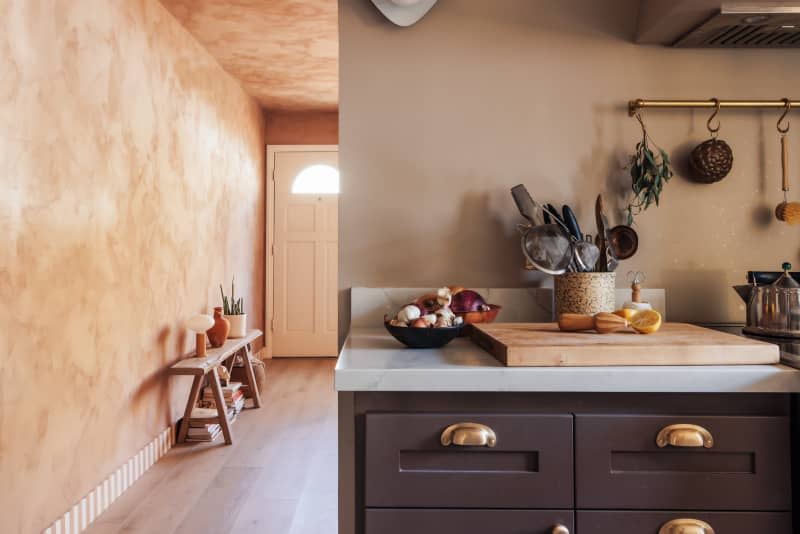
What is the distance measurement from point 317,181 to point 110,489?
4.10 meters

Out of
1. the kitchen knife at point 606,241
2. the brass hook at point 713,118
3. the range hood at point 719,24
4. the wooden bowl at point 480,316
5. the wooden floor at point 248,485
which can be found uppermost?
the range hood at point 719,24

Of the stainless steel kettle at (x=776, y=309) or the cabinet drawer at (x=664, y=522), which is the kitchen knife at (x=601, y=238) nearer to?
the stainless steel kettle at (x=776, y=309)

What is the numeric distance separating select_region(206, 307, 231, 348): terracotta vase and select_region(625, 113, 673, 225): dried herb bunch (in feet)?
9.18

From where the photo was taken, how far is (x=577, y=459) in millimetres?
1018

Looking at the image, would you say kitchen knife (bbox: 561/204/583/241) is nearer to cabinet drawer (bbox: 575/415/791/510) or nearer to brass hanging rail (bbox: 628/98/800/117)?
brass hanging rail (bbox: 628/98/800/117)

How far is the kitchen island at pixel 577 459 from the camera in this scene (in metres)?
1.01

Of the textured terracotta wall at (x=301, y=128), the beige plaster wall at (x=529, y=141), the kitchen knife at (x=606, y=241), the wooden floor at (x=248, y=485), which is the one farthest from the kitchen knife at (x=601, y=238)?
the textured terracotta wall at (x=301, y=128)

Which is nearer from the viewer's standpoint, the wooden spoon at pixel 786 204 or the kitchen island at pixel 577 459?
the kitchen island at pixel 577 459

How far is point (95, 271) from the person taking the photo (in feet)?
8.23

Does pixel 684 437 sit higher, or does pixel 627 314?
pixel 627 314

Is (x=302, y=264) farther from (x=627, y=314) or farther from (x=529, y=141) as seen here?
(x=627, y=314)

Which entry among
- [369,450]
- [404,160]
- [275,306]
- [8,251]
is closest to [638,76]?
[404,160]

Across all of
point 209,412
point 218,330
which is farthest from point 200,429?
point 218,330

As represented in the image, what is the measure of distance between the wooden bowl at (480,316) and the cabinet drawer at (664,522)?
56 cm
